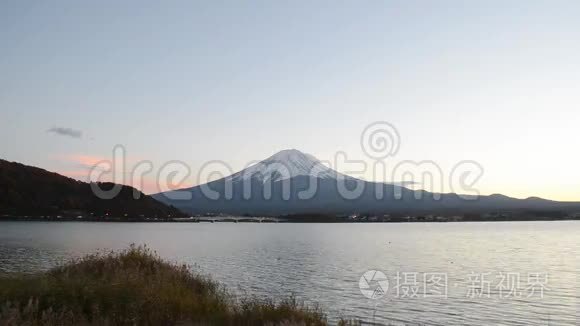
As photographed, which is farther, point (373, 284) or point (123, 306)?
point (373, 284)

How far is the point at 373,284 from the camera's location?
3238cm

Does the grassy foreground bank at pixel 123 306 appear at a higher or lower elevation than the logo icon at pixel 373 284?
higher

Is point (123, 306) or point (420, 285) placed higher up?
point (123, 306)

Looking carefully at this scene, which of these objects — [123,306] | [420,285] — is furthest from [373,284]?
[123,306]

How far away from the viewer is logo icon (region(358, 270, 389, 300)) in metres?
27.9

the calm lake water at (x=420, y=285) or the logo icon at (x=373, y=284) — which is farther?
the logo icon at (x=373, y=284)

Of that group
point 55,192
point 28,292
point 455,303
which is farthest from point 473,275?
point 55,192

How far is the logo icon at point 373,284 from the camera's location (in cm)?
2794

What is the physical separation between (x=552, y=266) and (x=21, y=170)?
18804 centimetres

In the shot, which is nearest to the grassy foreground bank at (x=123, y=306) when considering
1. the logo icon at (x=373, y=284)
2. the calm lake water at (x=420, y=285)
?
the calm lake water at (x=420, y=285)

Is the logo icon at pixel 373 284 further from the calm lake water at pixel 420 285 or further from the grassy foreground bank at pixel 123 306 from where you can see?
the grassy foreground bank at pixel 123 306

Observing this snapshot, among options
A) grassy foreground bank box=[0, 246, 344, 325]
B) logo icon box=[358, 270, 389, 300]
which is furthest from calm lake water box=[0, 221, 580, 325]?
grassy foreground bank box=[0, 246, 344, 325]

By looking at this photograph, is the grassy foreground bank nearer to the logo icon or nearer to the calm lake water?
the calm lake water

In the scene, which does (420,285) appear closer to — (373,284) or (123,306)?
(373,284)
